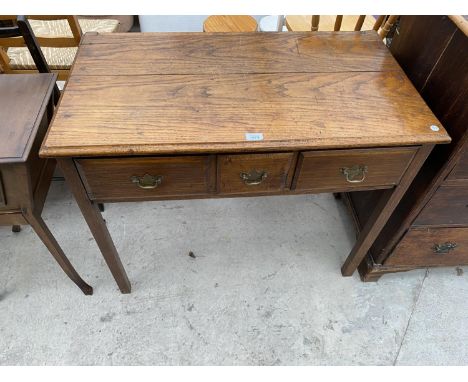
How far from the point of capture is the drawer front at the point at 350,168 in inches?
36.6

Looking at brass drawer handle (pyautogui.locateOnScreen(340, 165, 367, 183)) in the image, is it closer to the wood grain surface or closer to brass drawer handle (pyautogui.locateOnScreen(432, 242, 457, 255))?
the wood grain surface

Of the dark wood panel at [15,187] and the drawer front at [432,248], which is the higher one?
the dark wood panel at [15,187]

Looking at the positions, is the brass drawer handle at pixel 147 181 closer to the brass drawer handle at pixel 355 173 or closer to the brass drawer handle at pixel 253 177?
the brass drawer handle at pixel 253 177

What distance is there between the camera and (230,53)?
1119 mm

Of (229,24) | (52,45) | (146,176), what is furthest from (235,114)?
(229,24)

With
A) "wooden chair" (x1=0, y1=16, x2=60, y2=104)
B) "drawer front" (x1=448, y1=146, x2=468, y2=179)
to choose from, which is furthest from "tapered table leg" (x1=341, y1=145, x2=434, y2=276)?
"wooden chair" (x1=0, y1=16, x2=60, y2=104)

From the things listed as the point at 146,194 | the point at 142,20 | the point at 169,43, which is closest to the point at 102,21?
the point at 142,20

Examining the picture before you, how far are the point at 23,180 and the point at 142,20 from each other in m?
1.93

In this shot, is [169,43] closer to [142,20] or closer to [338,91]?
[338,91]

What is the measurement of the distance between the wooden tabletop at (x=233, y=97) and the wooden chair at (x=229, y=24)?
110 cm

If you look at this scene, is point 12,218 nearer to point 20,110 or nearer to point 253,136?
point 20,110

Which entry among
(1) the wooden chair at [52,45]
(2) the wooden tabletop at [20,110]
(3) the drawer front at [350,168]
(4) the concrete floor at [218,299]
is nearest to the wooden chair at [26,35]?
(2) the wooden tabletop at [20,110]

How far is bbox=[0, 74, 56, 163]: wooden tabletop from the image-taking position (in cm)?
96

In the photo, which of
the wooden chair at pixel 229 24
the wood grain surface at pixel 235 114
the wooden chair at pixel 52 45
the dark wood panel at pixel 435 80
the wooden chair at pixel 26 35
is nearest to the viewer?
the wood grain surface at pixel 235 114
